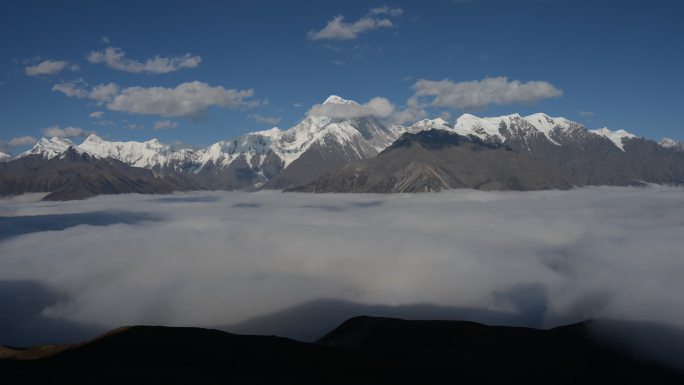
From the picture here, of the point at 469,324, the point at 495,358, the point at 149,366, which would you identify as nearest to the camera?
the point at 149,366

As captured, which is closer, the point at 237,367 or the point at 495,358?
the point at 237,367

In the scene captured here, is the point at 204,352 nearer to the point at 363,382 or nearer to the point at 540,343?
the point at 363,382

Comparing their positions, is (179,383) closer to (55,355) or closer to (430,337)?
(55,355)

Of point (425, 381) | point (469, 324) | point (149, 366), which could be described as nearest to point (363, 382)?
point (425, 381)

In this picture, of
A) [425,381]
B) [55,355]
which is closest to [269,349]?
[425,381]

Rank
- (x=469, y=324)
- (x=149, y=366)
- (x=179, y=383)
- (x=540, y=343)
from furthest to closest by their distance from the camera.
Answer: (x=469, y=324), (x=540, y=343), (x=149, y=366), (x=179, y=383)

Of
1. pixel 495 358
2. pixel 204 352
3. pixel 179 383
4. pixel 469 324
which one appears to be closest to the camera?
pixel 179 383
